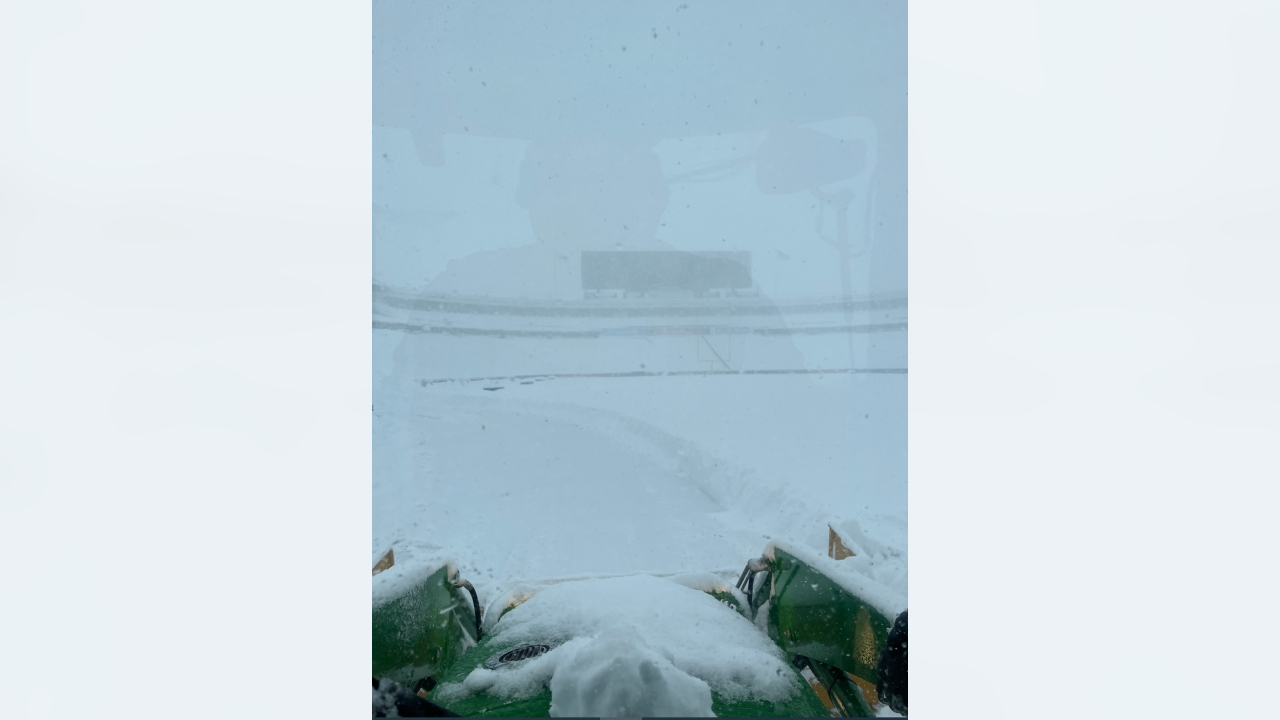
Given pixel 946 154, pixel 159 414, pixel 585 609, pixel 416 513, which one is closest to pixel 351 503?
pixel 416 513

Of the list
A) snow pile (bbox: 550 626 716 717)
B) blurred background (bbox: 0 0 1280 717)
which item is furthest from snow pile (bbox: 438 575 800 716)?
blurred background (bbox: 0 0 1280 717)

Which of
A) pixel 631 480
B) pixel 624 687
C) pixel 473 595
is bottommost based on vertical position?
pixel 624 687

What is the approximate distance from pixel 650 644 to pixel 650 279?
731 mm

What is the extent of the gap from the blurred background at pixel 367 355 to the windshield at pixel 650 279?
0.09 metres

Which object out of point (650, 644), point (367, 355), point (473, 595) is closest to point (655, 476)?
point (650, 644)

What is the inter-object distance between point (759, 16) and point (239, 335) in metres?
1.19

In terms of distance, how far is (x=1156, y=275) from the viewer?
115cm

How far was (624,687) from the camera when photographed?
1.14 m

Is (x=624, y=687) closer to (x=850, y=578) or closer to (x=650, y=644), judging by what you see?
(x=650, y=644)

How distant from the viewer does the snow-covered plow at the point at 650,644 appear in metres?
1.15

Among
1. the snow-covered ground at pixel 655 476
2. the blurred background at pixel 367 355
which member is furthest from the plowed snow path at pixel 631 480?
the blurred background at pixel 367 355

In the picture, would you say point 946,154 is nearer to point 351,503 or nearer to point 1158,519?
point 1158,519

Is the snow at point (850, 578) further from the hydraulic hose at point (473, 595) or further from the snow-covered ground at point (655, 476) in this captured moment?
the hydraulic hose at point (473, 595)

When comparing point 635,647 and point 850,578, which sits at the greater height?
point 850,578
